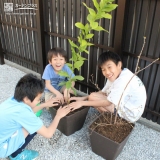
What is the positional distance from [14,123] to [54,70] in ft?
2.70

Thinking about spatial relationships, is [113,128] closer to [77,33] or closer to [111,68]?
[111,68]

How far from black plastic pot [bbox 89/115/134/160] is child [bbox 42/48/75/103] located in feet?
1.59

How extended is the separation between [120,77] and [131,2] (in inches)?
26.6

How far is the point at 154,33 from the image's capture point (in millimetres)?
1543

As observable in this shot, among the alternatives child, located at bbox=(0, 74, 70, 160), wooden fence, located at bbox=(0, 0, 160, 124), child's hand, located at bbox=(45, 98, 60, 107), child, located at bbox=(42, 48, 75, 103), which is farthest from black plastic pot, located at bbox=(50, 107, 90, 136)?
wooden fence, located at bbox=(0, 0, 160, 124)

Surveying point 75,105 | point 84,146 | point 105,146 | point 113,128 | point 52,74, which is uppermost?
point 52,74

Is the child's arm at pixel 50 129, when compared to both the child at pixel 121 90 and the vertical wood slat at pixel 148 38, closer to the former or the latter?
the child at pixel 121 90

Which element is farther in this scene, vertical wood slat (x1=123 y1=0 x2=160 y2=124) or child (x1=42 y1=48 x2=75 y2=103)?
child (x1=42 y1=48 x2=75 y2=103)

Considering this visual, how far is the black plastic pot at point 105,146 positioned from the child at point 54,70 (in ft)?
1.59

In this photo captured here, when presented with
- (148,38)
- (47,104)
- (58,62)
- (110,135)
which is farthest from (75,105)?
(148,38)

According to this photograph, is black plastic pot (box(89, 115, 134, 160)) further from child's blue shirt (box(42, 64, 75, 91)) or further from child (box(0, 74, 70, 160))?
child's blue shirt (box(42, 64, 75, 91))

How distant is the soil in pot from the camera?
1.38 metres

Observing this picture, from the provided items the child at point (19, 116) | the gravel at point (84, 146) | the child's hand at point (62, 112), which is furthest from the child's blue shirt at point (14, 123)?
the gravel at point (84, 146)

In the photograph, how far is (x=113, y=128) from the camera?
4.71 ft
